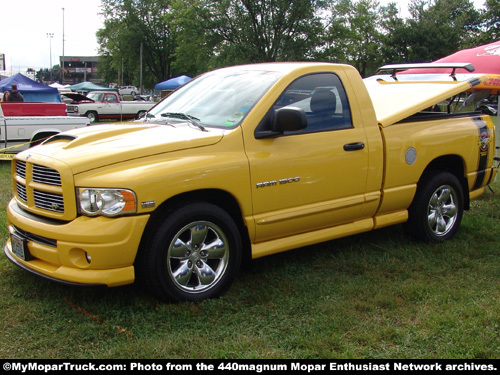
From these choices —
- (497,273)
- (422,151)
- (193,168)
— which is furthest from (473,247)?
(193,168)

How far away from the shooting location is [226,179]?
148 inches

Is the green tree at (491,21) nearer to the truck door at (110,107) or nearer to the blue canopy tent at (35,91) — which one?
the truck door at (110,107)

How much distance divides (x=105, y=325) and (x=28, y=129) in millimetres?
8398

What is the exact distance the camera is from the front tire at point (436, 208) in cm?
520

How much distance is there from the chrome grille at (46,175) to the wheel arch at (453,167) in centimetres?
356

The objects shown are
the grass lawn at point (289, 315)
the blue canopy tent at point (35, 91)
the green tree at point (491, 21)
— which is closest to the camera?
the grass lawn at point (289, 315)

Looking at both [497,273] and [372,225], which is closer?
[497,273]

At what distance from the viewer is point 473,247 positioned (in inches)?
207

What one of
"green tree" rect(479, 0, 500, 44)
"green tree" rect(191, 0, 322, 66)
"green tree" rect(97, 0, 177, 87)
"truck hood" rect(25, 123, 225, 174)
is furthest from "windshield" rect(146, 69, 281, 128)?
"green tree" rect(97, 0, 177, 87)

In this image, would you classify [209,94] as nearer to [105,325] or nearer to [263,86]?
[263,86]

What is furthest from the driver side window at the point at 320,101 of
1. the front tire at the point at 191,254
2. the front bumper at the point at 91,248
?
the front bumper at the point at 91,248

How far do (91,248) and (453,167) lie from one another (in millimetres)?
4000
